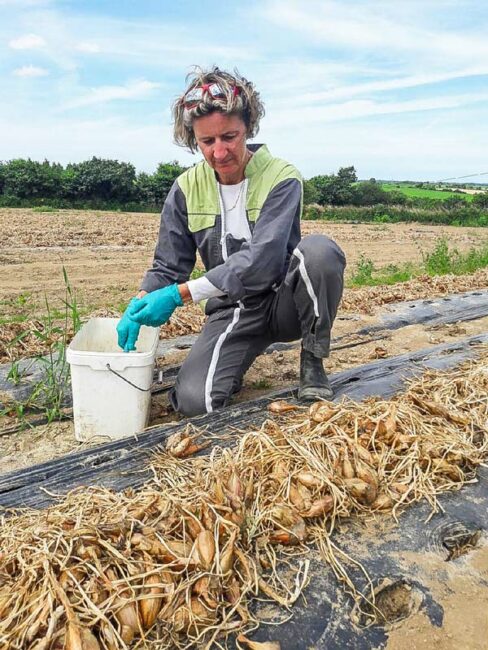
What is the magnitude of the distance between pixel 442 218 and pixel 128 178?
1354cm

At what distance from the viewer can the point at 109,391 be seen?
228cm

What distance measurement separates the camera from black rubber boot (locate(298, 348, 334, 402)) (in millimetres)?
2516

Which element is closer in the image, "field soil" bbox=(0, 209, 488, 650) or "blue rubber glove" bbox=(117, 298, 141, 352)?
"field soil" bbox=(0, 209, 488, 650)

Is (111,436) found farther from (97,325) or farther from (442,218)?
(442,218)

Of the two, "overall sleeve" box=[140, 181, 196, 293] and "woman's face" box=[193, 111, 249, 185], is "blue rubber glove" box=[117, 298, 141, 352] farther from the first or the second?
"woman's face" box=[193, 111, 249, 185]

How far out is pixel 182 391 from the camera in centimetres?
258

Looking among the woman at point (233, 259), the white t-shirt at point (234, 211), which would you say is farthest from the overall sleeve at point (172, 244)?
the white t-shirt at point (234, 211)

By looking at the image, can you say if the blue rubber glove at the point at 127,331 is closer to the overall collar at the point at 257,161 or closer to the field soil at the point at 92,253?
the overall collar at the point at 257,161

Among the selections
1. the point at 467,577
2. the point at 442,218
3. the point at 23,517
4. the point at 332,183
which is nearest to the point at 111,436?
the point at 23,517

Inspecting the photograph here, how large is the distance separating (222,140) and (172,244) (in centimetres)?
59

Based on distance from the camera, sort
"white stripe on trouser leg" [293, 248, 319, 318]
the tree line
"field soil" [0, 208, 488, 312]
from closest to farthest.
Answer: "white stripe on trouser leg" [293, 248, 319, 318]
"field soil" [0, 208, 488, 312]
the tree line

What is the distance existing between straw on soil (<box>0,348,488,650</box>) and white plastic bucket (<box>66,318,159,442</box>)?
12.6 inches

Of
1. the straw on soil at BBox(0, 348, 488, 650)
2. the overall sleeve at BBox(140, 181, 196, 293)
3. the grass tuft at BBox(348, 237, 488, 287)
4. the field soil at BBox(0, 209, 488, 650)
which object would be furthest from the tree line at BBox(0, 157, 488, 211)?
the straw on soil at BBox(0, 348, 488, 650)

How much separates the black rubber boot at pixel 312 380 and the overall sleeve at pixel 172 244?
2.48 feet
